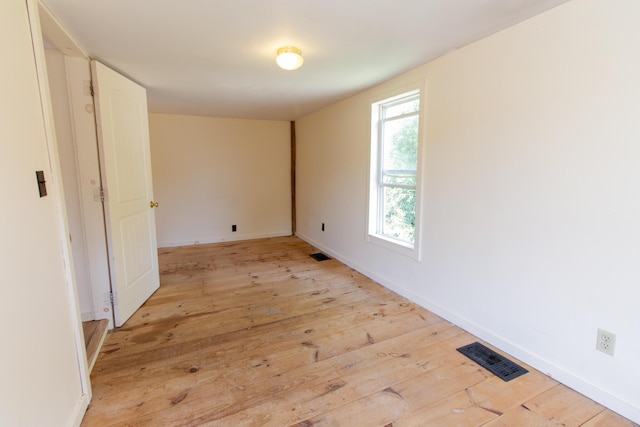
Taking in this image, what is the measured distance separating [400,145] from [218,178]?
10.7 feet

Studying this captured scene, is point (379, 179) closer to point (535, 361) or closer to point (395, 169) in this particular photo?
point (395, 169)

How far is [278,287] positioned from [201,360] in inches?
52.3

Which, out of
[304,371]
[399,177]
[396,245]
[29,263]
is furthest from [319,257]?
[29,263]

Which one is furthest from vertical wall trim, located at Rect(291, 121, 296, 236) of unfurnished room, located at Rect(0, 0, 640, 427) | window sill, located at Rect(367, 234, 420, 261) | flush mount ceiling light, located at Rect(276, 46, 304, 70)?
flush mount ceiling light, located at Rect(276, 46, 304, 70)

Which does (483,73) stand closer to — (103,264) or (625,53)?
(625,53)

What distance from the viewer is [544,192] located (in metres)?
1.84

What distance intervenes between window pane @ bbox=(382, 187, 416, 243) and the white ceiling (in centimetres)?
117

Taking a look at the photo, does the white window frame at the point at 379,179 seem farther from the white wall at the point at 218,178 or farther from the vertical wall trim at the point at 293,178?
the white wall at the point at 218,178

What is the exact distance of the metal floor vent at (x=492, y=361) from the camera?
1901 mm

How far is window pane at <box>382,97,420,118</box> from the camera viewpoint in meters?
2.93

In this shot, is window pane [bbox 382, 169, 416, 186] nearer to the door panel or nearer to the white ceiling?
the white ceiling

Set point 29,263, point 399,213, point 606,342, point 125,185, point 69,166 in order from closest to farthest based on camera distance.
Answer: point 29,263, point 606,342, point 69,166, point 125,185, point 399,213

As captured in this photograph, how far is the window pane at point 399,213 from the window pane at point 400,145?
0.24m

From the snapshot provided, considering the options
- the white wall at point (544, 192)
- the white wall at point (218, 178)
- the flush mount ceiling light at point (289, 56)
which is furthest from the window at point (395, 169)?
the white wall at point (218, 178)
